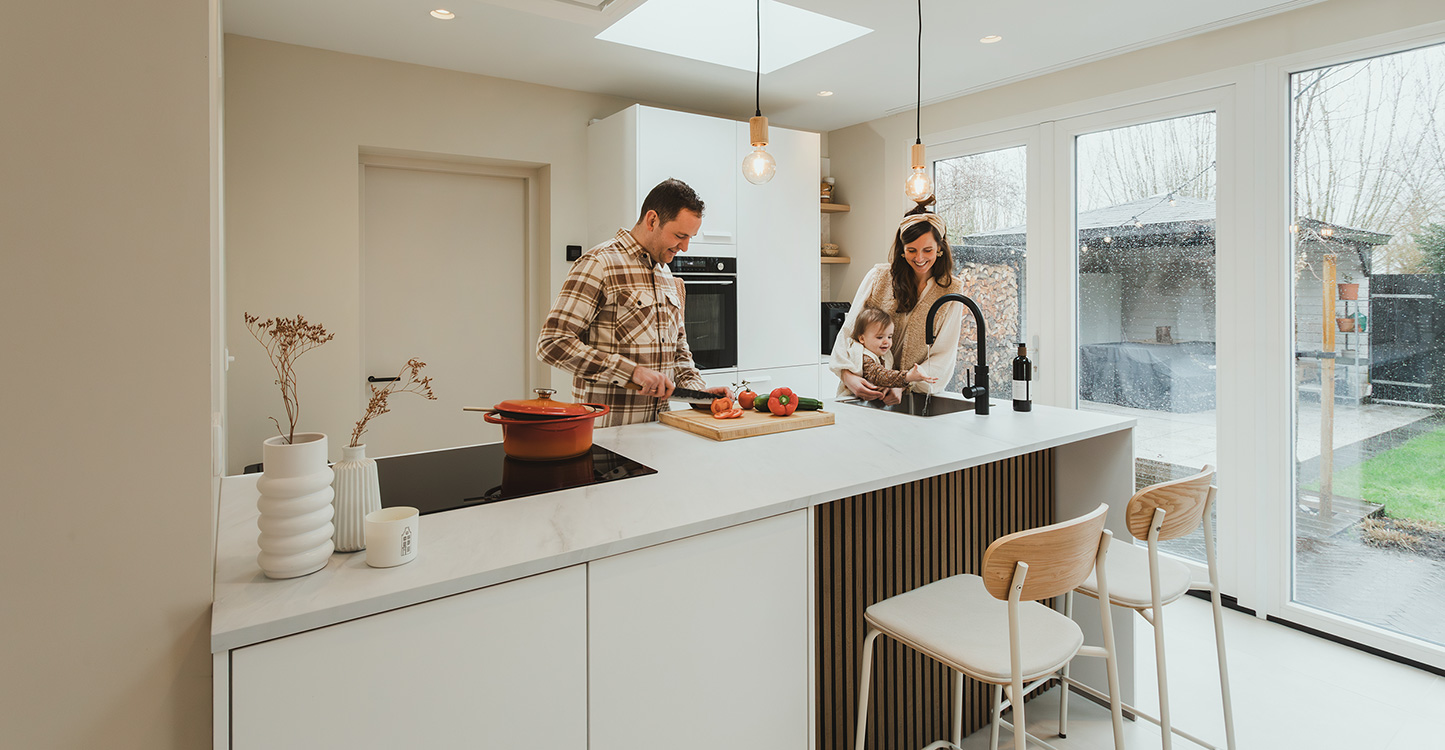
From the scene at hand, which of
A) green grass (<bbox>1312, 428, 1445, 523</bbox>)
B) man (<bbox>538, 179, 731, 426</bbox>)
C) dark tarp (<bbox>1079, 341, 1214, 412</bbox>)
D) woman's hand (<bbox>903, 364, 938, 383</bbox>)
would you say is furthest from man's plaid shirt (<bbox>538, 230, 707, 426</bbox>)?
green grass (<bbox>1312, 428, 1445, 523</bbox>)

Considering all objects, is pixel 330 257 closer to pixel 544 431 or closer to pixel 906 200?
pixel 544 431

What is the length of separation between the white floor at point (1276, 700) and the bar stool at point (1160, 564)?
34 cm

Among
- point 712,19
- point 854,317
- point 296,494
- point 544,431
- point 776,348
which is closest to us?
point 296,494

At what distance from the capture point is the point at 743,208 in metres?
3.89

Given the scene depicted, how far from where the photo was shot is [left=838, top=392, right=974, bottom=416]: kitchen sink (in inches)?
94.0

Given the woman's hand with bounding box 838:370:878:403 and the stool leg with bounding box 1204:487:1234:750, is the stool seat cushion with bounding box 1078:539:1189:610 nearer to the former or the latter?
the stool leg with bounding box 1204:487:1234:750

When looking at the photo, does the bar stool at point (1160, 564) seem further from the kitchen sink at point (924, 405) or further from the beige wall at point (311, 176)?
the beige wall at point (311, 176)

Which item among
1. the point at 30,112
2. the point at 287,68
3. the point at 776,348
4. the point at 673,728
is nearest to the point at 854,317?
the point at 776,348

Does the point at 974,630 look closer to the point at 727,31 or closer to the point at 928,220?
the point at 928,220

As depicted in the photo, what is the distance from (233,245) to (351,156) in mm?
630

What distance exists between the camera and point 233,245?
299 centimetres

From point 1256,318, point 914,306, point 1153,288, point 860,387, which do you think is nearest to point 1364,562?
point 1256,318

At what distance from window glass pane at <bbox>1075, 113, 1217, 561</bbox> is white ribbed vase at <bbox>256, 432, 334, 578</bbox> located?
3.40 meters

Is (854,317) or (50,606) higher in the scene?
(854,317)
